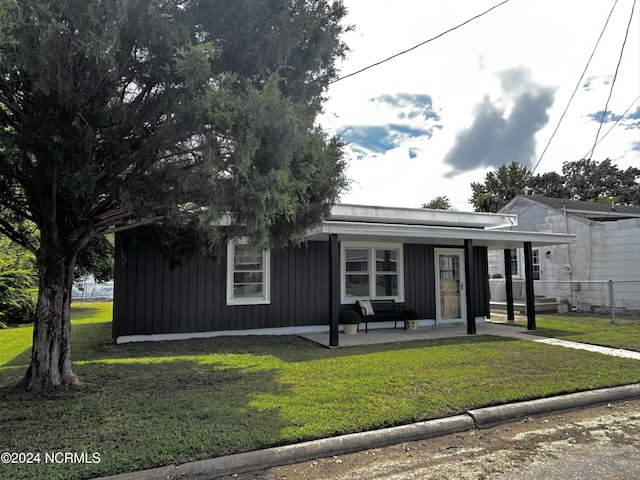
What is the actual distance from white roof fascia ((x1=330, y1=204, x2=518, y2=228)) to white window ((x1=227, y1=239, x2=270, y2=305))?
8.03 ft

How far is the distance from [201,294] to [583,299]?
13735mm

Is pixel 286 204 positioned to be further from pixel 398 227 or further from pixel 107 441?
pixel 398 227

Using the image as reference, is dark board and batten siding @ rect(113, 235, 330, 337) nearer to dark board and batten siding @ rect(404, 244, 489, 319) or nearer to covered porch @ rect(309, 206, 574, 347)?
covered porch @ rect(309, 206, 574, 347)

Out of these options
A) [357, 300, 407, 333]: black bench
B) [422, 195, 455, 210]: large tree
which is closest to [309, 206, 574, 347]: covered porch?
[357, 300, 407, 333]: black bench

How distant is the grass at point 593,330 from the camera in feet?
26.5

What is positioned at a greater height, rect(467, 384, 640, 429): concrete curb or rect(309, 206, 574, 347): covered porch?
rect(309, 206, 574, 347): covered porch

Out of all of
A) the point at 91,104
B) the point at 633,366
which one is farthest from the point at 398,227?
the point at 91,104

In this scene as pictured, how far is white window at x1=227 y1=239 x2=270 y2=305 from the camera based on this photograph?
359 inches

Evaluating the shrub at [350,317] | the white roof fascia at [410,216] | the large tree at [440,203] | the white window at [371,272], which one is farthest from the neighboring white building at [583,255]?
the large tree at [440,203]

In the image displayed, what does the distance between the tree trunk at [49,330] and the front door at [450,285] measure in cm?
924

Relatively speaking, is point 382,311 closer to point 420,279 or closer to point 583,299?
point 420,279

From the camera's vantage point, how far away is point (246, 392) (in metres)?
4.70

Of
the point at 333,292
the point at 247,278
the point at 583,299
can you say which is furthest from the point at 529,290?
the point at 247,278

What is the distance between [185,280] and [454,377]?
19.7 ft
